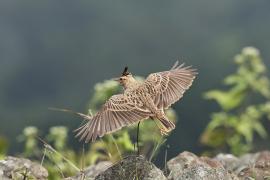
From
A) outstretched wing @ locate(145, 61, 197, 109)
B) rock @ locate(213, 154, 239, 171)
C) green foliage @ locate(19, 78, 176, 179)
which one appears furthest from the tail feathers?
green foliage @ locate(19, 78, 176, 179)

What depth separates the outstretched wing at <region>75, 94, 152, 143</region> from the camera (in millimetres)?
5095

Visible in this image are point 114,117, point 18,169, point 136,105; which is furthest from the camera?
point 18,169

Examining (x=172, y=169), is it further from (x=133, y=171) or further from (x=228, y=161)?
(x=228, y=161)

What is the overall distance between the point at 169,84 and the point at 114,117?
0.86 meters

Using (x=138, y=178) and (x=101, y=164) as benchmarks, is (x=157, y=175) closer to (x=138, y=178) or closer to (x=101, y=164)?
(x=138, y=178)

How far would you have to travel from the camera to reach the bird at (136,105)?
5156 millimetres

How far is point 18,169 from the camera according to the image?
5.65 m

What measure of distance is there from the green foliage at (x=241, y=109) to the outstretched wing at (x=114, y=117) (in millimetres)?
4224

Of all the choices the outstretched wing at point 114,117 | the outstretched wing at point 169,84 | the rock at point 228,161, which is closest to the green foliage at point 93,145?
the rock at point 228,161

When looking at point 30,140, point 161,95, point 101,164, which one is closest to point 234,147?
point 30,140

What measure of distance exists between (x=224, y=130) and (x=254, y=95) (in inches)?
28.1

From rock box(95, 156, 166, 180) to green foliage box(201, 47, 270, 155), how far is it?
431cm

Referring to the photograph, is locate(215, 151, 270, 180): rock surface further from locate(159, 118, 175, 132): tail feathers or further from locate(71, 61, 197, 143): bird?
locate(159, 118, 175, 132): tail feathers

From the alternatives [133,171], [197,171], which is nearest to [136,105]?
[133,171]
